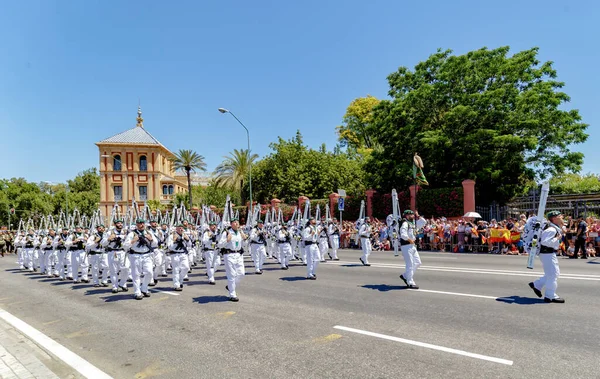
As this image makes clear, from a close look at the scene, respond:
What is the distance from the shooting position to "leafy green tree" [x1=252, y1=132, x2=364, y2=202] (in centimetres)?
4266

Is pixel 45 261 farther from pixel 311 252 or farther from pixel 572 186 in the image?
pixel 572 186

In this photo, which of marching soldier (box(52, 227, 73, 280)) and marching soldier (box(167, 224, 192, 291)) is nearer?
marching soldier (box(167, 224, 192, 291))

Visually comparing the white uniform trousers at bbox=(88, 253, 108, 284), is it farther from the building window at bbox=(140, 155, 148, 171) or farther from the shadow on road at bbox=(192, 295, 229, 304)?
the building window at bbox=(140, 155, 148, 171)

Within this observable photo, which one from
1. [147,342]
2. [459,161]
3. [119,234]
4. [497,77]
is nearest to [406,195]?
[459,161]

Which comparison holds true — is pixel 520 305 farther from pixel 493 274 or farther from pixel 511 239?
pixel 511 239

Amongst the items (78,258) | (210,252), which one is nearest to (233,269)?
(210,252)

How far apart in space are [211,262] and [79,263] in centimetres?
491

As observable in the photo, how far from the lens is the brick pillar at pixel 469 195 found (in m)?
27.1

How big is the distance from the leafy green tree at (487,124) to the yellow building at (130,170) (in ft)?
152

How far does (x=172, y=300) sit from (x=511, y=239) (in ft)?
51.9

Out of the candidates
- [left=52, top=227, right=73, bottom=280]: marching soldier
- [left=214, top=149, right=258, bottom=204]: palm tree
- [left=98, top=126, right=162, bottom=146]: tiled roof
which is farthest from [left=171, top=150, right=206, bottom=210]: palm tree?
[left=52, top=227, right=73, bottom=280]: marching soldier

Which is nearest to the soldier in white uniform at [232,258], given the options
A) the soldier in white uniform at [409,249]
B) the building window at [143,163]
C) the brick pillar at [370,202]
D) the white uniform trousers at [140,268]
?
the white uniform trousers at [140,268]

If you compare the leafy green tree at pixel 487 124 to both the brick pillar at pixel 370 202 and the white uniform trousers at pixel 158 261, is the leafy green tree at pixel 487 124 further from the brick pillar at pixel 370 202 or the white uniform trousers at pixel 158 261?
the white uniform trousers at pixel 158 261

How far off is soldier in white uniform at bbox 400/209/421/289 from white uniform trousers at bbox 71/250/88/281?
414 inches
